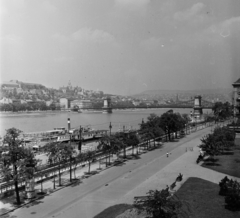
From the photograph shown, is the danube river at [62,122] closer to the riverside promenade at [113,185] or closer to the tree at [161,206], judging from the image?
the riverside promenade at [113,185]

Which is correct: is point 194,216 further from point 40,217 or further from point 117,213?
point 40,217

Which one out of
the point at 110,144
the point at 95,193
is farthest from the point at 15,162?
the point at 110,144

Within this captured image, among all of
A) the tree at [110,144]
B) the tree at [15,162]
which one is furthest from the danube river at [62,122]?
the tree at [15,162]

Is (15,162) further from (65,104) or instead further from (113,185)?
(65,104)

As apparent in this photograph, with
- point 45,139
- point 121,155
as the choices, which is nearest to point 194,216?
point 121,155

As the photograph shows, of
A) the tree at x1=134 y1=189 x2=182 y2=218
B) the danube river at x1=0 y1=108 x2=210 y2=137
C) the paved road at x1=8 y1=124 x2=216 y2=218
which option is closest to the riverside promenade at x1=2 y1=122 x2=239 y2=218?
the paved road at x1=8 y1=124 x2=216 y2=218

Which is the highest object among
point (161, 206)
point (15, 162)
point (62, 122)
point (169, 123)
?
point (169, 123)
